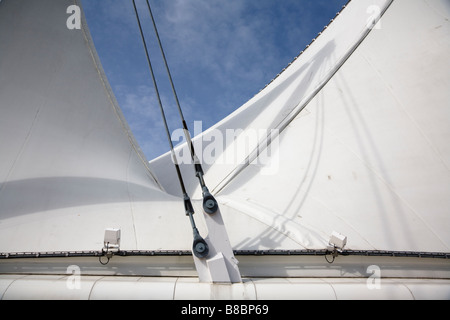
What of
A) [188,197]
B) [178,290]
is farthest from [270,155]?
[178,290]

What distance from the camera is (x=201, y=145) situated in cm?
832

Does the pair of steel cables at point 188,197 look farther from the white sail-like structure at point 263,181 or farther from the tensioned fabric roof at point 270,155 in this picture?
the tensioned fabric roof at point 270,155

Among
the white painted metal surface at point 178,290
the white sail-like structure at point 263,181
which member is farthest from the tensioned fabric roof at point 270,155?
the white painted metal surface at point 178,290

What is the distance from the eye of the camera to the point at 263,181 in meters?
4.69

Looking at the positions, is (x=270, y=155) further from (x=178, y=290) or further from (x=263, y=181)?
(x=178, y=290)

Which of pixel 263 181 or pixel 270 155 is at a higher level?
pixel 270 155

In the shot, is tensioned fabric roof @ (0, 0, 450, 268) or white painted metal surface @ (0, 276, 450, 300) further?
tensioned fabric roof @ (0, 0, 450, 268)

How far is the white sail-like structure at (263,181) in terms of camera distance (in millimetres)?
2658

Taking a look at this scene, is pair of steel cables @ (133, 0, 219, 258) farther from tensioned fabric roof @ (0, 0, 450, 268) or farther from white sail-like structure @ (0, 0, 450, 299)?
tensioned fabric roof @ (0, 0, 450, 268)

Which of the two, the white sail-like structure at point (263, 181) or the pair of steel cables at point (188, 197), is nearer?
the pair of steel cables at point (188, 197)

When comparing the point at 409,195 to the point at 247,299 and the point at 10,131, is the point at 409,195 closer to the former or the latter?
the point at 247,299

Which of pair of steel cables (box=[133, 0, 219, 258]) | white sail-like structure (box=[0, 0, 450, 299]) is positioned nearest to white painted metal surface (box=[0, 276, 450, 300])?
white sail-like structure (box=[0, 0, 450, 299])

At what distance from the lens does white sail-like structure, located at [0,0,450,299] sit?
266 cm

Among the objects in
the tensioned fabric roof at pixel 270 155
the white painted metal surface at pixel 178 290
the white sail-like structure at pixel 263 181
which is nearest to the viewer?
the white painted metal surface at pixel 178 290
